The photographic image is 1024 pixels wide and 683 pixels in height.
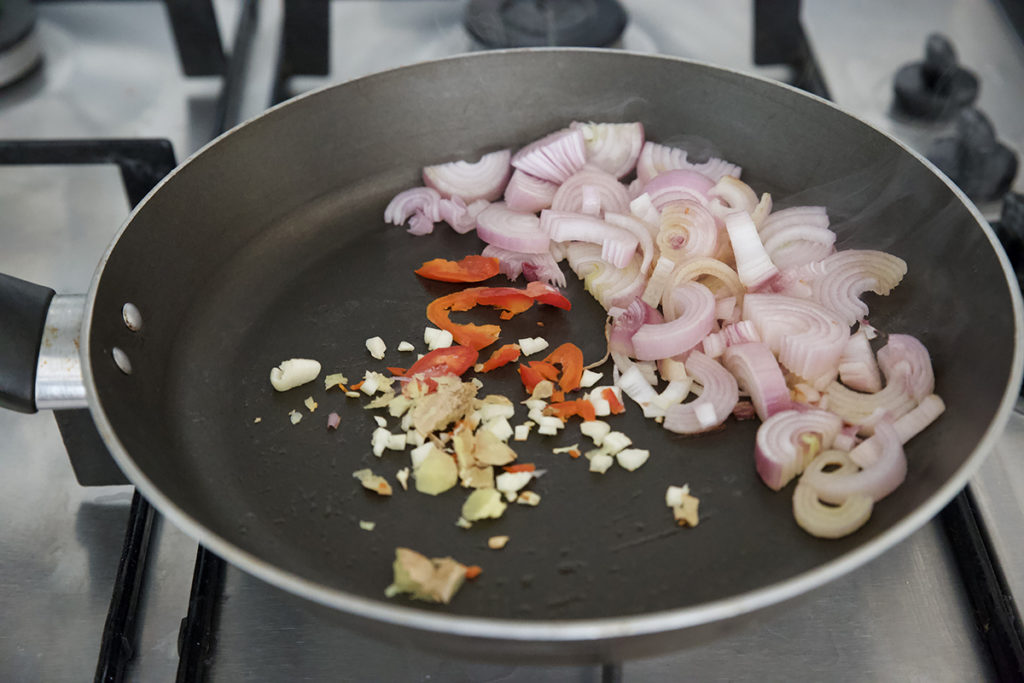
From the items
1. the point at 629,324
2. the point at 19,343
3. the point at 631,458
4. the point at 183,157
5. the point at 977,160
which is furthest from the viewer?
the point at 183,157

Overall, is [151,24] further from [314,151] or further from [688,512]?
[688,512]

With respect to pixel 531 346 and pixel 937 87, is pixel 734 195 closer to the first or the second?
pixel 531 346

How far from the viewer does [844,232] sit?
1086 millimetres

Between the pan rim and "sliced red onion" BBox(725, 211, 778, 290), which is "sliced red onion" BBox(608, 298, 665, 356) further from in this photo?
the pan rim

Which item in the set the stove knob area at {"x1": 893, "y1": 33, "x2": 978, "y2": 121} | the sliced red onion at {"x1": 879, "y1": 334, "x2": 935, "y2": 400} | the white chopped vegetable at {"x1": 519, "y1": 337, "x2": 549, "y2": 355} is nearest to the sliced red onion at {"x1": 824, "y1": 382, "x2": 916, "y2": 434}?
the sliced red onion at {"x1": 879, "y1": 334, "x2": 935, "y2": 400}

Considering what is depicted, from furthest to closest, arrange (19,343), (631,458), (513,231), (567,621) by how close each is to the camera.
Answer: (513,231)
(631,458)
(19,343)
(567,621)

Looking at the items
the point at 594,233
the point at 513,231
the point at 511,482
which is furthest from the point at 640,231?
the point at 511,482

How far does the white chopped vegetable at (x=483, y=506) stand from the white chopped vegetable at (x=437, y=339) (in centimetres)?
22

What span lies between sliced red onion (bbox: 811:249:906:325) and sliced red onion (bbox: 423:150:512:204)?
44 centimetres

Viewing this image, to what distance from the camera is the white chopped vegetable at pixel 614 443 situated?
0.92 m

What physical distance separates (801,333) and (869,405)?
10 cm

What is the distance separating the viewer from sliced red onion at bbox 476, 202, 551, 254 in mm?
1107

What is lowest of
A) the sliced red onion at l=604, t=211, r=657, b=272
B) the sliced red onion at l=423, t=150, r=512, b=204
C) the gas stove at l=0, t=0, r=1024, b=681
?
the gas stove at l=0, t=0, r=1024, b=681

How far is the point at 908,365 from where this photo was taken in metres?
0.92
